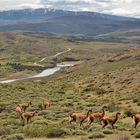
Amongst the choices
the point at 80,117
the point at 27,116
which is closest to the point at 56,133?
the point at 80,117

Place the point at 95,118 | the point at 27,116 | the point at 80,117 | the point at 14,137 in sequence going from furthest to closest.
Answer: the point at 27,116, the point at 95,118, the point at 80,117, the point at 14,137

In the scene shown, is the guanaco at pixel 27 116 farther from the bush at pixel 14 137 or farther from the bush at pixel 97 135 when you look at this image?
the bush at pixel 97 135

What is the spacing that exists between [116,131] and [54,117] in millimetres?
8335

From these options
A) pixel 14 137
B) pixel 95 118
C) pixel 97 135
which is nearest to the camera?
pixel 14 137

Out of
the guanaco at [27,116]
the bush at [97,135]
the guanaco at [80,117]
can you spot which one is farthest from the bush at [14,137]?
the guanaco at [27,116]

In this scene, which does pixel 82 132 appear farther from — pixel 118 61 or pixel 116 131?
pixel 118 61

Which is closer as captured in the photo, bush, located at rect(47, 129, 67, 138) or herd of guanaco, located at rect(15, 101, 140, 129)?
bush, located at rect(47, 129, 67, 138)

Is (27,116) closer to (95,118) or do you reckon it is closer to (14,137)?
(95,118)

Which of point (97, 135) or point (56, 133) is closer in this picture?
point (97, 135)

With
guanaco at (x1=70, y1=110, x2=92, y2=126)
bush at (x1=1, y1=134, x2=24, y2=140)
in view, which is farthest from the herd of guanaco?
bush at (x1=1, y1=134, x2=24, y2=140)

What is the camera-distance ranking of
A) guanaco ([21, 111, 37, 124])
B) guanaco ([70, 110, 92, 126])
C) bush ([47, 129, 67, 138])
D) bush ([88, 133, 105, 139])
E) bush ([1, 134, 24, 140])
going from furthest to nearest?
guanaco ([21, 111, 37, 124]) < guanaco ([70, 110, 92, 126]) < bush ([47, 129, 67, 138]) < bush ([88, 133, 105, 139]) < bush ([1, 134, 24, 140])

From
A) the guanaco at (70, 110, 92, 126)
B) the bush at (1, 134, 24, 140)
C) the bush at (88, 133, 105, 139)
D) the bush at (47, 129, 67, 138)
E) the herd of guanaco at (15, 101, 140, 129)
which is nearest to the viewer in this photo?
the bush at (1, 134, 24, 140)

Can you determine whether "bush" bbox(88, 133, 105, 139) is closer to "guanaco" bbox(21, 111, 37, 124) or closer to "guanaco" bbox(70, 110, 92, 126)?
"guanaco" bbox(70, 110, 92, 126)

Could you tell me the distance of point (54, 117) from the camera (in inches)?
1310
